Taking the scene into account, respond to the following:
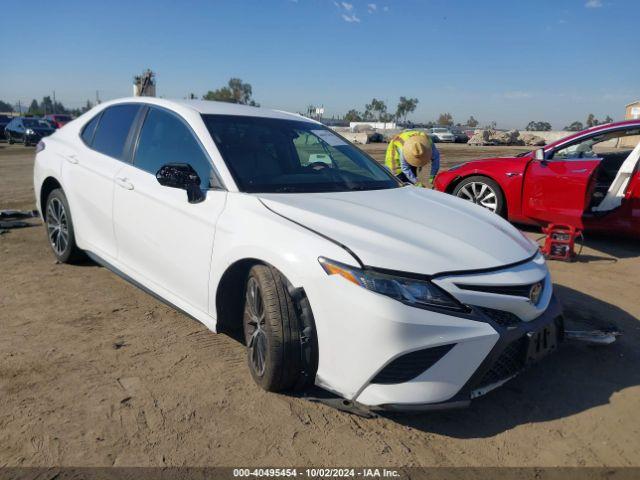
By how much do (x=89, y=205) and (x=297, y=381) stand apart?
2504 millimetres

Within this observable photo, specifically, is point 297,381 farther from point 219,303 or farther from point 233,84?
point 233,84

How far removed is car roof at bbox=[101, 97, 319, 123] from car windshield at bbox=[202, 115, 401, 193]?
8 centimetres

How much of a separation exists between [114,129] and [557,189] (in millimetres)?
5093

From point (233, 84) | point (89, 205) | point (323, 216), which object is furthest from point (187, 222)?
point (233, 84)

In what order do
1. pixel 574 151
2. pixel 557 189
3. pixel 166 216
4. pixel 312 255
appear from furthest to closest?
pixel 574 151
pixel 557 189
pixel 166 216
pixel 312 255

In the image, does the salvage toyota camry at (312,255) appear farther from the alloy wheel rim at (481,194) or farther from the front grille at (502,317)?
the alloy wheel rim at (481,194)

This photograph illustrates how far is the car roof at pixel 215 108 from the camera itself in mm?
3825

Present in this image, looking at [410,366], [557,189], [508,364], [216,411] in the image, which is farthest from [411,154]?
[216,411]

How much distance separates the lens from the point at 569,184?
635cm

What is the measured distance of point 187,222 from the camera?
3.28 metres

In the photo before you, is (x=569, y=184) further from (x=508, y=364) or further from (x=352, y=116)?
(x=352, y=116)

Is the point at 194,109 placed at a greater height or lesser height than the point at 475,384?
greater

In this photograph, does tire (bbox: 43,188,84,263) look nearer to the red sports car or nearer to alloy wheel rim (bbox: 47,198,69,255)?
alloy wheel rim (bbox: 47,198,69,255)

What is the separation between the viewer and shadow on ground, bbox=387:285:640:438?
2.78m
